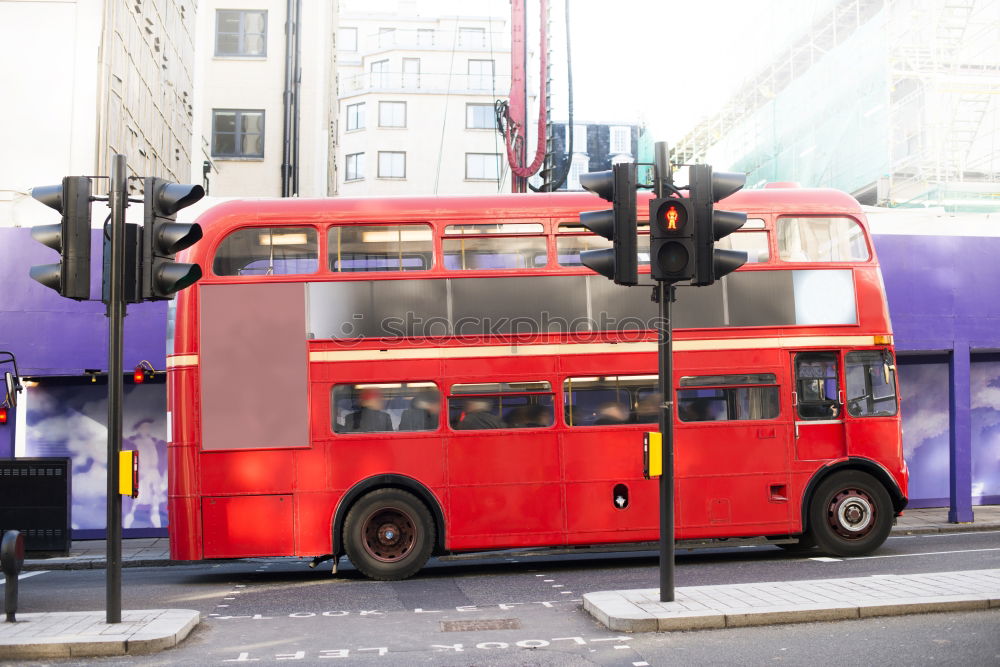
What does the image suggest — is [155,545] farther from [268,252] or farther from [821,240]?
[821,240]

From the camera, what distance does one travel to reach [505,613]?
9648 mm

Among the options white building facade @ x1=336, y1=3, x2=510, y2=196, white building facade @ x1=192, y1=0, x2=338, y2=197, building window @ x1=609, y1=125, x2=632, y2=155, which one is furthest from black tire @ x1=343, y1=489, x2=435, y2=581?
building window @ x1=609, y1=125, x2=632, y2=155

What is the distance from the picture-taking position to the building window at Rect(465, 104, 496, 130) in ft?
190

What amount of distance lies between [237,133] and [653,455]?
27.3 meters

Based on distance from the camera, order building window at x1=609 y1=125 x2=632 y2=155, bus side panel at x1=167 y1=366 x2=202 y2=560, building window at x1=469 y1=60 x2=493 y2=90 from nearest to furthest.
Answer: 1. bus side panel at x1=167 y1=366 x2=202 y2=560
2. building window at x1=469 y1=60 x2=493 y2=90
3. building window at x1=609 y1=125 x2=632 y2=155

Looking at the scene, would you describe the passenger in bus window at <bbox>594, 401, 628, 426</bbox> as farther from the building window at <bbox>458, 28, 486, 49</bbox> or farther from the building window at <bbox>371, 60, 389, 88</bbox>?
the building window at <bbox>458, 28, 486, 49</bbox>

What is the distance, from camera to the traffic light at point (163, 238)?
8.55m

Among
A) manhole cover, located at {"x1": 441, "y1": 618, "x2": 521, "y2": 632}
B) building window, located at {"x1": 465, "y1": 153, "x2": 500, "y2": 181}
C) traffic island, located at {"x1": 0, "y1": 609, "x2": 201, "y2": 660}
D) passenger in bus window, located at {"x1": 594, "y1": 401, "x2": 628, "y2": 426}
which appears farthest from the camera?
building window, located at {"x1": 465, "y1": 153, "x2": 500, "y2": 181}

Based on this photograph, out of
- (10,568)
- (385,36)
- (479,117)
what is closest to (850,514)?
(10,568)

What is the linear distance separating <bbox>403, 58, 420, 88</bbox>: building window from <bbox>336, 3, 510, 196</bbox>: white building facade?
0.19 feet

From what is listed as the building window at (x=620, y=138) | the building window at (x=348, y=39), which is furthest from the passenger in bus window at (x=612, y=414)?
the building window at (x=348, y=39)

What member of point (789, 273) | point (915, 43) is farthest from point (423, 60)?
point (789, 273)

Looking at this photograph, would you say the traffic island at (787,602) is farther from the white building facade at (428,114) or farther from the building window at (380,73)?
the building window at (380,73)

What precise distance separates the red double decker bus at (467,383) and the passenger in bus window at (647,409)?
0.09 feet
